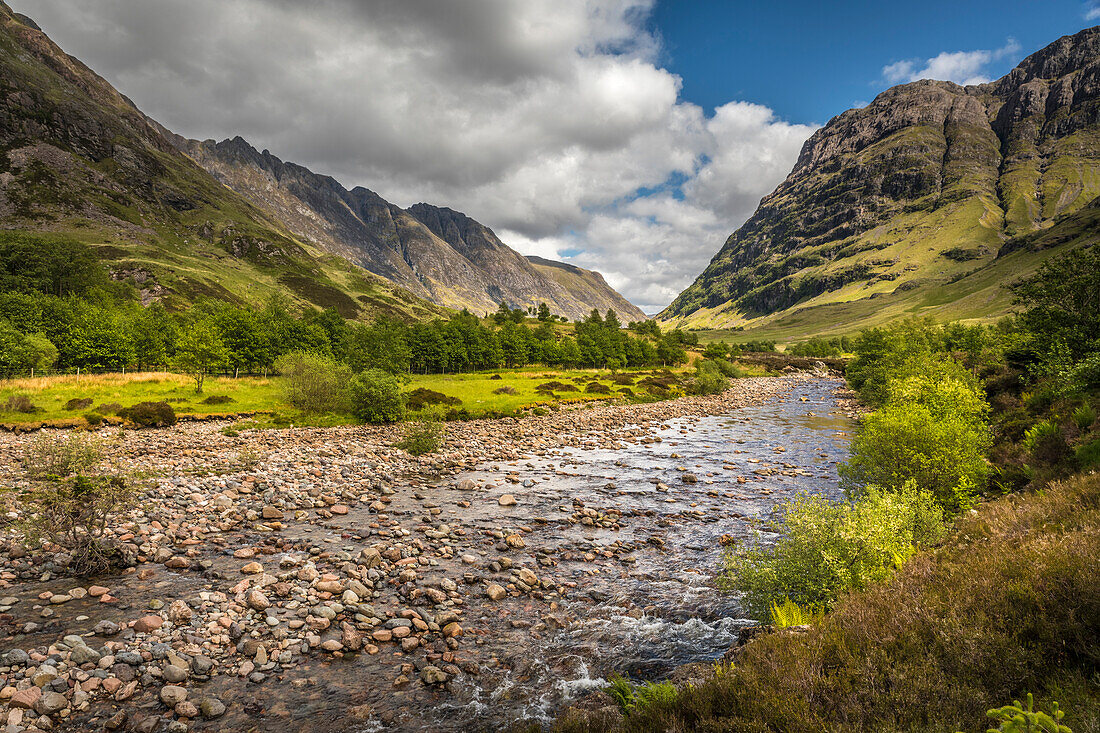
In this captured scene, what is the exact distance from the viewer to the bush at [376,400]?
4425 cm

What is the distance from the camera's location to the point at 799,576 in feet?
35.1

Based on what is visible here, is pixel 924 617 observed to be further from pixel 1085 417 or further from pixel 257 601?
pixel 1085 417

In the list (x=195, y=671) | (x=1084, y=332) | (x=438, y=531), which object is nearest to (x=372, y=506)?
(x=438, y=531)

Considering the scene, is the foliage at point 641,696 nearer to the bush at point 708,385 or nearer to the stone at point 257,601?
the stone at point 257,601

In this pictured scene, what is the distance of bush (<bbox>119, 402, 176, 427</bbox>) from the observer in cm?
3628

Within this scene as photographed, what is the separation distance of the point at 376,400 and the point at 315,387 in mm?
7689

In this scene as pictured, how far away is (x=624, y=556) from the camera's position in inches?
657

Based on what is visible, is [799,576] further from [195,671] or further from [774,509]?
[195,671]

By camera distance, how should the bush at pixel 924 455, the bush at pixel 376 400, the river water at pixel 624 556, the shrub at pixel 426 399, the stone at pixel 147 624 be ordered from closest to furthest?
the river water at pixel 624 556 < the stone at pixel 147 624 < the bush at pixel 924 455 < the bush at pixel 376 400 < the shrub at pixel 426 399

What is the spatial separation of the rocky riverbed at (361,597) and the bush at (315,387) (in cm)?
1827

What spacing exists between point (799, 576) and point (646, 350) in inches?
5509

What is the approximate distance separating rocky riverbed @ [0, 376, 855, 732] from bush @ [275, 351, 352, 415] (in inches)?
719

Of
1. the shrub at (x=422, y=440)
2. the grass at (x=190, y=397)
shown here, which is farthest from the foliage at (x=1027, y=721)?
the grass at (x=190, y=397)

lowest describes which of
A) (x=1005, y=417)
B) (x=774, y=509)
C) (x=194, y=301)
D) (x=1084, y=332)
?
(x=774, y=509)
